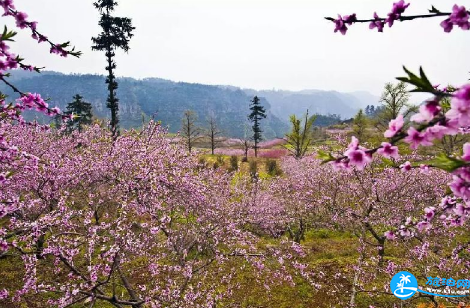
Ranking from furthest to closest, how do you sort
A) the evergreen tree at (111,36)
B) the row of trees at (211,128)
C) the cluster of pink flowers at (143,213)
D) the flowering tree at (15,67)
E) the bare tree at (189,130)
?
the row of trees at (211,128), the bare tree at (189,130), the evergreen tree at (111,36), the cluster of pink flowers at (143,213), the flowering tree at (15,67)

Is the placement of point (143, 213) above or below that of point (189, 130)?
below

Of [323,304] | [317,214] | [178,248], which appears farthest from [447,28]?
[317,214]

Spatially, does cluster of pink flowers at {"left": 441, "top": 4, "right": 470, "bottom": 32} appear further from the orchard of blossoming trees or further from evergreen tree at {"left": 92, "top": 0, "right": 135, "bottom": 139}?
evergreen tree at {"left": 92, "top": 0, "right": 135, "bottom": 139}

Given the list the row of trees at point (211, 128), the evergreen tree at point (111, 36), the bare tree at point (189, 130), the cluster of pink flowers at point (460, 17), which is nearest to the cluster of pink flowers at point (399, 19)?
the cluster of pink flowers at point (460, 17)

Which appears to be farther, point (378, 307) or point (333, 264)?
point (333, 264)

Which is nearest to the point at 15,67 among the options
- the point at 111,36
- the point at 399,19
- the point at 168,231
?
the point at 399,19

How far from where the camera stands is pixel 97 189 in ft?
26.8

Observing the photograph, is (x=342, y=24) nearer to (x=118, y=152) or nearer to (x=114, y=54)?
(x=118, y=152)

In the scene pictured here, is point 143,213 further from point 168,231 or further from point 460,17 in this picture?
point 460,17

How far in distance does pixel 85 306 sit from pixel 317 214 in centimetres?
873

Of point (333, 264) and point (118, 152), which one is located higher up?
point (118, 152)

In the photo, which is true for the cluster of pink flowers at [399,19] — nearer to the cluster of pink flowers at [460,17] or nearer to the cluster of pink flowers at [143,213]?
the cluster of pink flowers at [460,17]

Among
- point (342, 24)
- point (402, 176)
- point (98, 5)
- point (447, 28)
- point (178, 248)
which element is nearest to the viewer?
point (447, 28)

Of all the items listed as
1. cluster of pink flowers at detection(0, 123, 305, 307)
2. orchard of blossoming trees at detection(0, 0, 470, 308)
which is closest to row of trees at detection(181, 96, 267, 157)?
orchard of blossoming trees at detection(0, 0, 470, 308)
